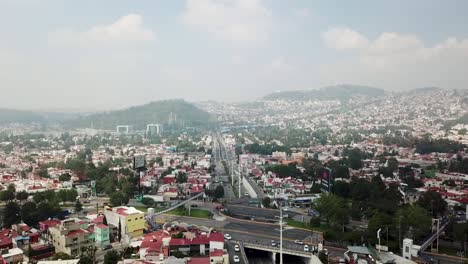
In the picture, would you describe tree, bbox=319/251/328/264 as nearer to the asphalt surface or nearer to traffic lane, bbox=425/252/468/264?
traffic lane, bbox=425/252/468/264

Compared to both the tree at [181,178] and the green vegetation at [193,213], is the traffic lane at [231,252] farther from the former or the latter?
the tree at [181,178]

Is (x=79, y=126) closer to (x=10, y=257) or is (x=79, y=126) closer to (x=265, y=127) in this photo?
(x=265, y=127)

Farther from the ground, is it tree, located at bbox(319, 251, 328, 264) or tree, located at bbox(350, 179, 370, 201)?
tree, located at bbox(350, 179, 370, 201)

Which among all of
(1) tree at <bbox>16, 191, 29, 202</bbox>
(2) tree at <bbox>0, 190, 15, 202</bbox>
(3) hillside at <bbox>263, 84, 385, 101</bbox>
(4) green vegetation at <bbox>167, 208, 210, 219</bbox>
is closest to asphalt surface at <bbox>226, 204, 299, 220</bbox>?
(4) green vegetation at <bbox>167, 208, 210, 219</bbox>

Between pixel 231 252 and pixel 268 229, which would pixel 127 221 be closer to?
pixel 231 252

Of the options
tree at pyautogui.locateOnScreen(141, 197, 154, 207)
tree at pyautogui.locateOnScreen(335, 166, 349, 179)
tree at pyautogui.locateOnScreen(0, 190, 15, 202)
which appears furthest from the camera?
tree at pyautogui.locateOnScreen(335, 166, 349, 179)

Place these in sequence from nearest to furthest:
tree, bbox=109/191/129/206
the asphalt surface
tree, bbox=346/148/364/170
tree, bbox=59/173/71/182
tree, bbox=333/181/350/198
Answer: the asphalt surface < tree, bbox=109/191/129/206 < tree, bbox=333/181/350/198 < tree, bbox=59/173/71/182 < tree, bbox=346/148/364/170

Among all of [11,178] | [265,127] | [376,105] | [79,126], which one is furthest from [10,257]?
[376,105]

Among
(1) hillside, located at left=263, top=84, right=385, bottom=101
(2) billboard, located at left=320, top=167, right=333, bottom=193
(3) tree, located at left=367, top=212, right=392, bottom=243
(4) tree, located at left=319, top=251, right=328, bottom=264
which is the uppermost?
(1) hillside, located at left=263, top=84, right=385, bottom=101
